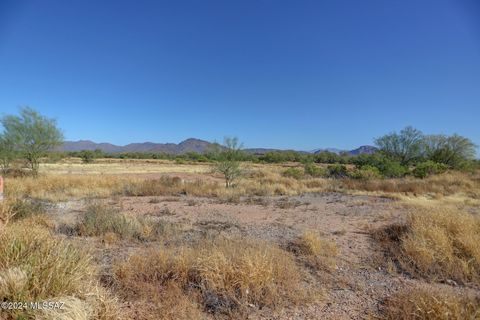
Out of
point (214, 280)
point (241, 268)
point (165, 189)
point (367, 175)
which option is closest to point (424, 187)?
point (367, 175)

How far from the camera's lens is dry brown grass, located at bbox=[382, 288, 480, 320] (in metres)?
4.08

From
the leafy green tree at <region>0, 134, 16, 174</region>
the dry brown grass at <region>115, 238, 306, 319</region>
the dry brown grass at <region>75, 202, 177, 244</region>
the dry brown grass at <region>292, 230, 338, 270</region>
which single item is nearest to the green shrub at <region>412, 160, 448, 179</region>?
the dry brown grass at <region>292, 230, 338, 270</region>

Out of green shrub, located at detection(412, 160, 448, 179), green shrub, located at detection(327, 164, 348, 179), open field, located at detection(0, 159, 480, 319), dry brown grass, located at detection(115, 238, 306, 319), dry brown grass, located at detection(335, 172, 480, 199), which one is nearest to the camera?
open field, located at detection(0, 159, 480, 319)

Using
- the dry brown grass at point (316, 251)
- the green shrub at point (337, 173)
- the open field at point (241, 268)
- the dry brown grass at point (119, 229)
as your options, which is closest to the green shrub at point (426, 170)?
the green shrub at point (337, 173)

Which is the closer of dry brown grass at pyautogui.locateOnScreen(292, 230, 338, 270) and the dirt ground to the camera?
the dirt ground

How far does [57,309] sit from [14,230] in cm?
253

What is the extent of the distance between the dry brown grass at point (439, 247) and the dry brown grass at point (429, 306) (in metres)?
1.26

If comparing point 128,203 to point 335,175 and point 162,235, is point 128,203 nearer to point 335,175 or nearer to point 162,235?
point 162,235

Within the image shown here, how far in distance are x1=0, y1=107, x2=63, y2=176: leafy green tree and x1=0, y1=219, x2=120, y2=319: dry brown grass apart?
2611 centimetres

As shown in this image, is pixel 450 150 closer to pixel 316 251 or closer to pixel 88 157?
pixel 316 251

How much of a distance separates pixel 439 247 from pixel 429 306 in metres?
3.20

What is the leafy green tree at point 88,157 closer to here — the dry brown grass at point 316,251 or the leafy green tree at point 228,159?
the leafy green tree at point 228,159

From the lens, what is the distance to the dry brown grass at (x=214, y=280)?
A: 15.7ft

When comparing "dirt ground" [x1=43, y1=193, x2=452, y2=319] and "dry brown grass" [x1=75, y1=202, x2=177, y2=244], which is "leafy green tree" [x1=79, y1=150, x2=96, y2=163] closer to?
"dirt ground" [x1=43, y1=193, x2=452, y2=319]
